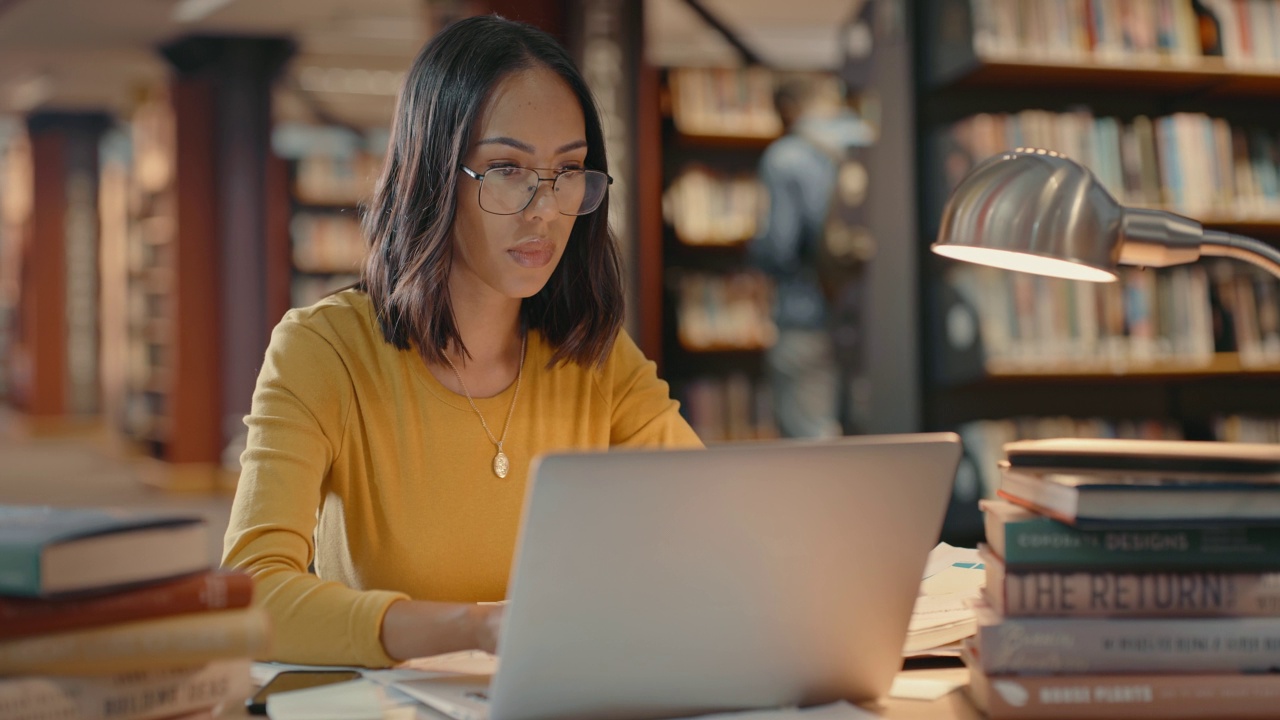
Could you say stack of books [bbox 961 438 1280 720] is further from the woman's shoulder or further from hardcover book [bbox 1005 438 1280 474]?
the woman's shoulder

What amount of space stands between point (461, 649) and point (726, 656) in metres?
0.26

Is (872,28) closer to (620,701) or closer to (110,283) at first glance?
(620,701)

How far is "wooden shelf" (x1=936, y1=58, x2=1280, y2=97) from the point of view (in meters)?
3.32

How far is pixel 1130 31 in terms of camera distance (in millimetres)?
3383

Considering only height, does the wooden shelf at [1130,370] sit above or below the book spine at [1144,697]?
above

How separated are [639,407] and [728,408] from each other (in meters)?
3.11

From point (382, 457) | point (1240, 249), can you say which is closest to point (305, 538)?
point (382, 457)

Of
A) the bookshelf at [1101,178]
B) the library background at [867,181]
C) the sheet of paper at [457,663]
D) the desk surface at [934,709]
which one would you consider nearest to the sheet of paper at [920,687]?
the desk surface at [934,709]

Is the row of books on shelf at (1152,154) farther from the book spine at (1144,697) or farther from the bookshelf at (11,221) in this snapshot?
the bookshelf at (11,221)

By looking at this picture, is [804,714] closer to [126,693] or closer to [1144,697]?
[1144,697]

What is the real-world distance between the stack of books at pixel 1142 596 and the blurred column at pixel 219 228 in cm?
715

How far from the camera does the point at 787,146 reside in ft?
14.2

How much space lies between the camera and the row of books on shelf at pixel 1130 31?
328 centimetres

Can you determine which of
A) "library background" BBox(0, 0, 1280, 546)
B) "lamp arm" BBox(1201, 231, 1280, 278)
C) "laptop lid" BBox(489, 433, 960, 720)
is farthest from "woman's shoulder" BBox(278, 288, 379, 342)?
"library background" BBox(0, 0, 1280, 546)
